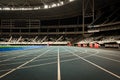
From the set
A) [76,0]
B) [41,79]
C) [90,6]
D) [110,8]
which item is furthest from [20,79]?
[110,8]

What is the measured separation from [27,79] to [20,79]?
231mm

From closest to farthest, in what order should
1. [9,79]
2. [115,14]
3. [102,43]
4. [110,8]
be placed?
[9,79] → [102,43] → [115,14] → [110,8]

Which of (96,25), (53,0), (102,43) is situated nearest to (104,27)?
(96,25)

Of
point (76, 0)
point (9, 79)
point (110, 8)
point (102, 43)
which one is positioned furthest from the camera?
point (110, 8)

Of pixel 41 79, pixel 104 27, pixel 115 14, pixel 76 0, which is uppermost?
pixel 76 0

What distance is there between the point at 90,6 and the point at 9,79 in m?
41.7

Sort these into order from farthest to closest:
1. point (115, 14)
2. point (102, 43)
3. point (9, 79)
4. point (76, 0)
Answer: point (115, 14), point (76, 0), point (102, 43), point (9, 79)

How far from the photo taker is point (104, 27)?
139 ft

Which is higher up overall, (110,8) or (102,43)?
(110,8)

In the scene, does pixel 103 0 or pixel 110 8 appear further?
pixel 110 8

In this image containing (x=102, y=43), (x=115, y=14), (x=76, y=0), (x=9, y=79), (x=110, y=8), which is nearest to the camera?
(x=9, y=79)

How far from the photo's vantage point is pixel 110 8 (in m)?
48.4

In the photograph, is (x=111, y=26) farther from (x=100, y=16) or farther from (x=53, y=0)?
(x=53, y=0)

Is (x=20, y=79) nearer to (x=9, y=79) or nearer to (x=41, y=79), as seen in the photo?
(x=9, y=79)
